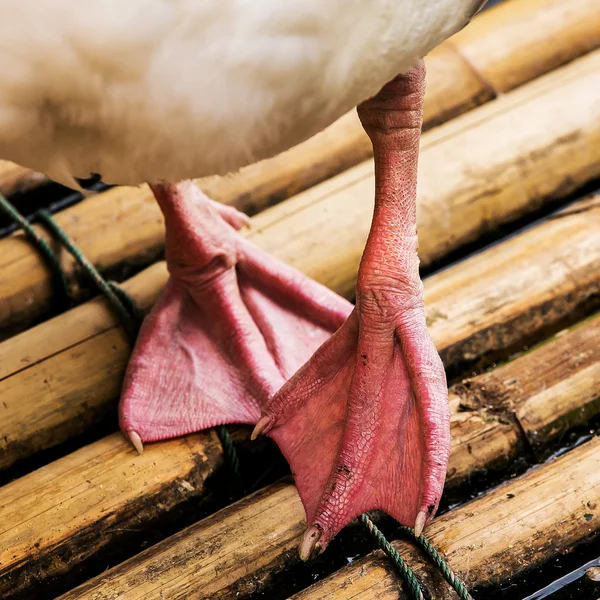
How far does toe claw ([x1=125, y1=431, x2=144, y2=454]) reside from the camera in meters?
1.44

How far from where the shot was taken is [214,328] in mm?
1615

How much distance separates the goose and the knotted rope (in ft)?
0.15

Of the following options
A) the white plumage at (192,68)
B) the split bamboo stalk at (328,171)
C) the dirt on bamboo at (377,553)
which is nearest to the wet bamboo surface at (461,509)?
the dirt on bamboo at (377,553)

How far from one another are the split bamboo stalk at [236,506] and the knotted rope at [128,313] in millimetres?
94

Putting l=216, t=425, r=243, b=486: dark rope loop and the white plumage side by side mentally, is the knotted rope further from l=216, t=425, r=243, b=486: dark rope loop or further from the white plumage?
the white plumage

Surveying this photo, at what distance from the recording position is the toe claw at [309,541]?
1.26 meters

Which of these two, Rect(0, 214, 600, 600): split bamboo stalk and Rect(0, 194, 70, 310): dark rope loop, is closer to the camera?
Rect(0, 214, 600, 600): split bamboo stalk

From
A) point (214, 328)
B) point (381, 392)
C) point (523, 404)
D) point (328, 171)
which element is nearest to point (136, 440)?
point (214, 328)

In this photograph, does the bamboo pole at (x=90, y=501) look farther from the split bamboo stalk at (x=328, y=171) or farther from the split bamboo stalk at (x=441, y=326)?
→ the split bamboo stalk at (x=328, y=171)

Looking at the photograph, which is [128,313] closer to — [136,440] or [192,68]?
[136,440]

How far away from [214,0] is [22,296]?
103 cm

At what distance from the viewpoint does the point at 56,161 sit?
1.09 metres

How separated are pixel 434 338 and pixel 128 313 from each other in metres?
0.56

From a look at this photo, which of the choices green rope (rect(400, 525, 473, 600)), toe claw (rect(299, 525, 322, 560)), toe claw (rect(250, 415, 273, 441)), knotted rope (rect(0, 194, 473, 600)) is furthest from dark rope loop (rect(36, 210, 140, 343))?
green rope (rect(400, 525, 473, 600))
